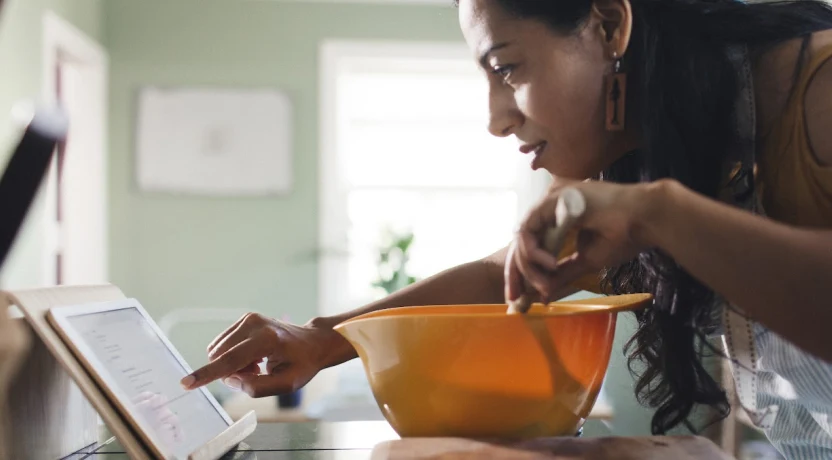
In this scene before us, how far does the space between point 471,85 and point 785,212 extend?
3.15 meters

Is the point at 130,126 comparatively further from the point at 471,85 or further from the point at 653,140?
the point at 653,140

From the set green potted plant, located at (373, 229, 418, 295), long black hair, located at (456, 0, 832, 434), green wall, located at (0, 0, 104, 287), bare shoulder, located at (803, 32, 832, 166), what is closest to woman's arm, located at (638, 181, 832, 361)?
bare shoulder, located at (803, 32, 832, 166)

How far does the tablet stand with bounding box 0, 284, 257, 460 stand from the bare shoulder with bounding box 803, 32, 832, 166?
1.90 feet

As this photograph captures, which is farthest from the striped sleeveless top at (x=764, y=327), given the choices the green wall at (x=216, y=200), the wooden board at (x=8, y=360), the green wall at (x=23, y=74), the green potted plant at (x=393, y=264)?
the green wall at (x=216, y=200)

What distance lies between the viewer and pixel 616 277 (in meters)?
0.95

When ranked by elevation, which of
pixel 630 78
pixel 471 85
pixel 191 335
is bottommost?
pixel 191 335

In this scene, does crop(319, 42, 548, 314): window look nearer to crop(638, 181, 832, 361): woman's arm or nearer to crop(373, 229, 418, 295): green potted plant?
crop(373, 229, 418, 295): green potted plant

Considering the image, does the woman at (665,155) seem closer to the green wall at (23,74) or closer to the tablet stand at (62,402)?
the tablet stand at (62,402)

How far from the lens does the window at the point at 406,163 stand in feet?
12.0

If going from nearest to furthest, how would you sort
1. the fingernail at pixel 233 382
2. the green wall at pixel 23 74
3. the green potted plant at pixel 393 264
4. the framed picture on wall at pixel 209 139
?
the fingernail at pixel 233 382 < the green wall at pixel 23 74 < the green potted plant at pixel 393 264 < the framed picture on wall at pixel 209 139

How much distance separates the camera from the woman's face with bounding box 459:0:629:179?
0.77m

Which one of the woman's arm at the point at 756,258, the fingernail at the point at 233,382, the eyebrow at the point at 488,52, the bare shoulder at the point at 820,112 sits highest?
the eyebrow at the point at 488,52

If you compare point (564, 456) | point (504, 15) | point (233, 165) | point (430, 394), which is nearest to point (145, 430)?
point (430, 394)

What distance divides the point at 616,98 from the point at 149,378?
1.79ft
